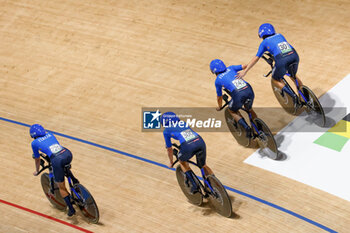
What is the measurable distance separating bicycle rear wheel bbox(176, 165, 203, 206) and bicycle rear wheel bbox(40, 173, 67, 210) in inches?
62.1

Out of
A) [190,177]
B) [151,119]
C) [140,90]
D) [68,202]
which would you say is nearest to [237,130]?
[190,177]

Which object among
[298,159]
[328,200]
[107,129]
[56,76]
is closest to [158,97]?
[107,129]

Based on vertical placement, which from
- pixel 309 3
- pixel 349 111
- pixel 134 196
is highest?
pixel 309 3

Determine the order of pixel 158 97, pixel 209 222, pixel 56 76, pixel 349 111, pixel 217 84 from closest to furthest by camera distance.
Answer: pixel 209 222
pixel 217 84
pixel 349 111
pixel 158 97
pixel 56 76

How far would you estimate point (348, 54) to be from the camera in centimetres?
1029

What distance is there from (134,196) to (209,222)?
3.91 ft

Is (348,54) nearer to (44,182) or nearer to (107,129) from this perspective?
(107,129)

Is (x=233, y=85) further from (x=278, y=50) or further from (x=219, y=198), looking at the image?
(x=219, y=198)

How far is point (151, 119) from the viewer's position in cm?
970

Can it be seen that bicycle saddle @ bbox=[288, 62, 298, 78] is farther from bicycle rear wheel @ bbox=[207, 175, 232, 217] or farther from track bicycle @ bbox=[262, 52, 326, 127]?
bicycle rear wheel @ bbox=[207, 175, 232, 217]

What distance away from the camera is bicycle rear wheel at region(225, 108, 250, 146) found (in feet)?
27.8

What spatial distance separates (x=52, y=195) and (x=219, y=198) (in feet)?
7.36

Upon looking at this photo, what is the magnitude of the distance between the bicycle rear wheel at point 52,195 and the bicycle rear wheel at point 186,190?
158cm

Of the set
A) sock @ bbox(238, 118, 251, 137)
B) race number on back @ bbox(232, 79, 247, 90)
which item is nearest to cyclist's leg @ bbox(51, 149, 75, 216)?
race number on back @ bbox(232, 79, 247, 90)
